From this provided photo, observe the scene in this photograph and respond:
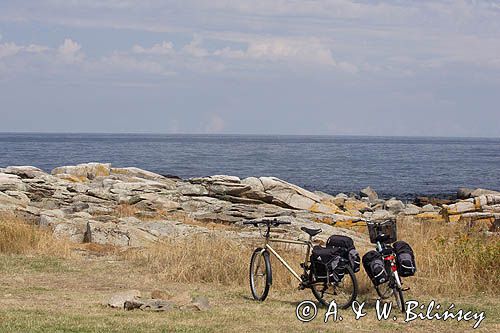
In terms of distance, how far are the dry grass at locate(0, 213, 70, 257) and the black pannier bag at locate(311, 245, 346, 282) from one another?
271 inches

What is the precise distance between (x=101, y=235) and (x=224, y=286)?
5.79 metres

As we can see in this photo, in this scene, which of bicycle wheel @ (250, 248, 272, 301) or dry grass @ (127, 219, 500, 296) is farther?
dry grass @ (127, 219, 500, 296)

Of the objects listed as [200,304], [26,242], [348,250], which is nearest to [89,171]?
[26,242]

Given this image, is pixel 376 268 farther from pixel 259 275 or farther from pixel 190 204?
pixel 190 204

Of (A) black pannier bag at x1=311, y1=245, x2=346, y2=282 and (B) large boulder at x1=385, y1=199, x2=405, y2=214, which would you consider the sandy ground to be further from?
(B) large boulder at x1=385, y1=199, x2=405, y2=214

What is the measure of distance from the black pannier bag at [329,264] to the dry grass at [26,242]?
271 inches

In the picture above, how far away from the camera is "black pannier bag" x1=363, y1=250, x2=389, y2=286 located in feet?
32.7

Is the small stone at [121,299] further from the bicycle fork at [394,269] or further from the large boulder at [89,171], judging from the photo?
the large boulder at [89,171]

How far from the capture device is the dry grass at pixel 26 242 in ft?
51.4

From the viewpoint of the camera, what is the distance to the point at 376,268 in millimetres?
9977

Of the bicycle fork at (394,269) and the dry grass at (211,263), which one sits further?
the dry grass at (211,263)

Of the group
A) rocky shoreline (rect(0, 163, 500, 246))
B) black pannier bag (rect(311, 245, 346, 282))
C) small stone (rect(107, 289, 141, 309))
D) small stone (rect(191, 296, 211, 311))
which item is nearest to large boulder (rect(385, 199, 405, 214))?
rocky shoreline (rect(0, 163, 500, 246))

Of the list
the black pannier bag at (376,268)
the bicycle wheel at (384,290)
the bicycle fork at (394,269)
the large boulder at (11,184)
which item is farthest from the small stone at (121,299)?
the large boulder at (11,184)

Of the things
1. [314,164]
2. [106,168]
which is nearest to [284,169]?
[314,164]
